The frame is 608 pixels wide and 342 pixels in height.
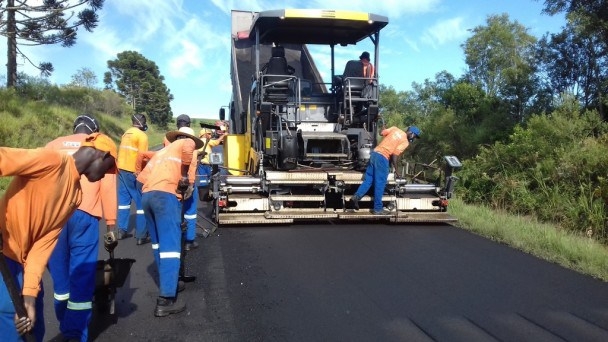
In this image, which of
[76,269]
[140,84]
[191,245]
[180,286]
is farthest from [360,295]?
[140,84]

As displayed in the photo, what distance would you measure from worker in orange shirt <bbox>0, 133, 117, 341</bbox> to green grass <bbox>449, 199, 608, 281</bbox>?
503cm

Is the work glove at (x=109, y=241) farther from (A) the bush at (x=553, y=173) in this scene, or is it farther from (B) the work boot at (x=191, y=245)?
(A) the bush at (x=553, y=173)

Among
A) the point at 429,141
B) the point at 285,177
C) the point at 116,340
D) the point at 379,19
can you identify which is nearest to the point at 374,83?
the point at 379,19

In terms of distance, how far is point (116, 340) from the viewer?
362 centimetres

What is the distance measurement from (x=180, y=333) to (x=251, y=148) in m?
5.74

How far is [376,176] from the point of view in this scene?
7.62 m

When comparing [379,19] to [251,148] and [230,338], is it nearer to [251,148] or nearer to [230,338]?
[251,148]

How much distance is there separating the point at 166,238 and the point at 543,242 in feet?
15.6

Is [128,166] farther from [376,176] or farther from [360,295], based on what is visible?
[360,295]

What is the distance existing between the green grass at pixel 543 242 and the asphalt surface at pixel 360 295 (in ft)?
0.80

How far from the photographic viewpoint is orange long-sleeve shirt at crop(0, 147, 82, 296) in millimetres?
2324

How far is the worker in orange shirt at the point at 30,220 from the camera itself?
2.28m

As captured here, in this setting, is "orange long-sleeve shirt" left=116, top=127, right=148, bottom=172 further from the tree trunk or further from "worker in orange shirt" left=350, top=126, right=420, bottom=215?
the tree trunk

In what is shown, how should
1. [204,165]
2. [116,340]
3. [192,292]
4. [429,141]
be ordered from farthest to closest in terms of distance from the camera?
1. [429,141]
2. [204,165]
3. [192,292]
4. [116,340]
